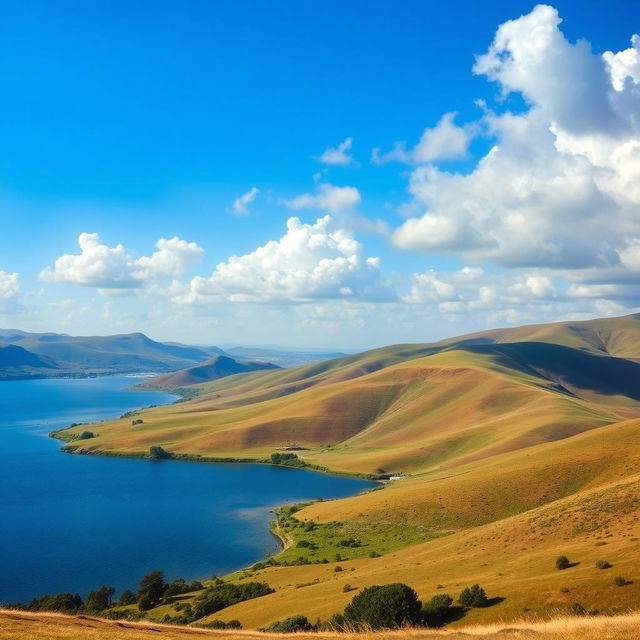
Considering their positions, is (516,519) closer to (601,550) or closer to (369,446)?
(601,550)

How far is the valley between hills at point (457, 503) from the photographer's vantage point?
3431 centimetres

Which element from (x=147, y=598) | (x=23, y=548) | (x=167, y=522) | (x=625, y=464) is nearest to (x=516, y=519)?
(x=625, y=464)

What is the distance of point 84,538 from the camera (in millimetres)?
89562

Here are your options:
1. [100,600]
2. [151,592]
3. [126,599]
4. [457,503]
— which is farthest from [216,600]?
[457,503]

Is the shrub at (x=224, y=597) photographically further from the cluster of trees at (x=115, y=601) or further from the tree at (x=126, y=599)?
the tree at (x=126, y=599)

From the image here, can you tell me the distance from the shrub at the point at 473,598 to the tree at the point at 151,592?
1463 inches

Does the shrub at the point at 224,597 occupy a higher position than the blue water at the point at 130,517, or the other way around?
the shrub at the point at 224,597

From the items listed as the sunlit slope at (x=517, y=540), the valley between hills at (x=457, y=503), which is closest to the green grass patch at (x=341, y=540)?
the valley between hills at (x=457, y=503)

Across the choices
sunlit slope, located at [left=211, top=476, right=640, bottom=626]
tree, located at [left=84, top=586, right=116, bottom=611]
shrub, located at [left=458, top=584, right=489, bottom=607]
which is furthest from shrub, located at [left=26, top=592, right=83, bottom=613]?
shrub, located at [left=458, top=584, right=489, bottom=607]

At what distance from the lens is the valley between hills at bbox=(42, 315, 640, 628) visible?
34312 millimetres

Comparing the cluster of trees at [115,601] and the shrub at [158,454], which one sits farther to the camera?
the shrub at [158,454]

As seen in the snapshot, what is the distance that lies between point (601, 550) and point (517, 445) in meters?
86.5

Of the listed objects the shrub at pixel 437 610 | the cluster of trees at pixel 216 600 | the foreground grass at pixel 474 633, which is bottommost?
the cluster of trees at pixel 216 600

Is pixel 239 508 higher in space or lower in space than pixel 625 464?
lower
